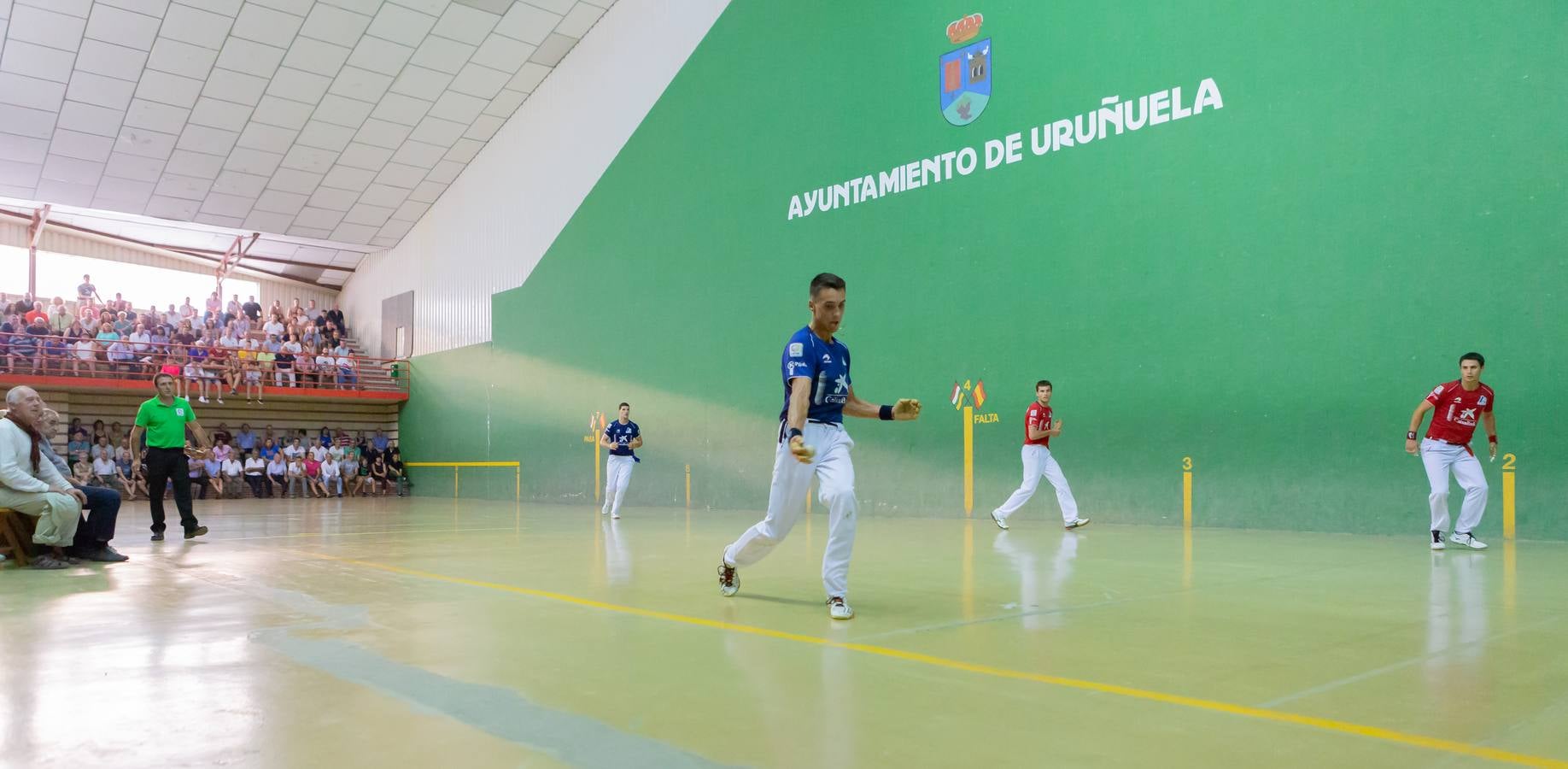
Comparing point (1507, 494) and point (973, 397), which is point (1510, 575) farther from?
point (973, 397)

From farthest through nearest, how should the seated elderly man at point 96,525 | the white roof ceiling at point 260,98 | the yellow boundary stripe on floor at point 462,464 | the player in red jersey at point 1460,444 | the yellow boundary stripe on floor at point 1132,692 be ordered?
the yellow boundary stripe on floor at point 462,464
the white roof ceiling at point 260,98
the player in red jersey at point 1460,444
the seated elderly man at point 96,525
the yellow boundary stripe on floor at point 1132,692

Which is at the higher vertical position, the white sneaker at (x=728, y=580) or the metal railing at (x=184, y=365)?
the metal railing at (x=184, y=365)

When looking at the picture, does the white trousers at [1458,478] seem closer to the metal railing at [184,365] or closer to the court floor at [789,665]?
the court floor at [789,665]

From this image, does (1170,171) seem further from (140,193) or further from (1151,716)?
(140,193)

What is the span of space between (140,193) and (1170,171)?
19697mm

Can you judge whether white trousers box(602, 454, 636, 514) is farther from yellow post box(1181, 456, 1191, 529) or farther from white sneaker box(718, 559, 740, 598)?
white sneaker box(718, 559, 740, 598)

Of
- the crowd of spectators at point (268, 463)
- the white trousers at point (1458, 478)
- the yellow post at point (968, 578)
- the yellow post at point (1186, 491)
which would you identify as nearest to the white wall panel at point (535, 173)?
the crowd of spectators at point (268, 463)

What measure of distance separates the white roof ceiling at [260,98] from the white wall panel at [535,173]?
0.54 m

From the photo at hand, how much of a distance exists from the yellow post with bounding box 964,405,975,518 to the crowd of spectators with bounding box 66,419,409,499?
14.6 m

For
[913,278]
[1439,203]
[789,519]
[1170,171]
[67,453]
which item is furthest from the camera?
[67,453]

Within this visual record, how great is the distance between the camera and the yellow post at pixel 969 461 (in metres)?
11.3

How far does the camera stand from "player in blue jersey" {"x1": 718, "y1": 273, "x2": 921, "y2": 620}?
4215 mm

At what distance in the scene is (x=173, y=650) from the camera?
3.41m

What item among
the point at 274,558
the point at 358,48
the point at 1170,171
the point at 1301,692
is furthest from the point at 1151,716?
the point at 358,48
